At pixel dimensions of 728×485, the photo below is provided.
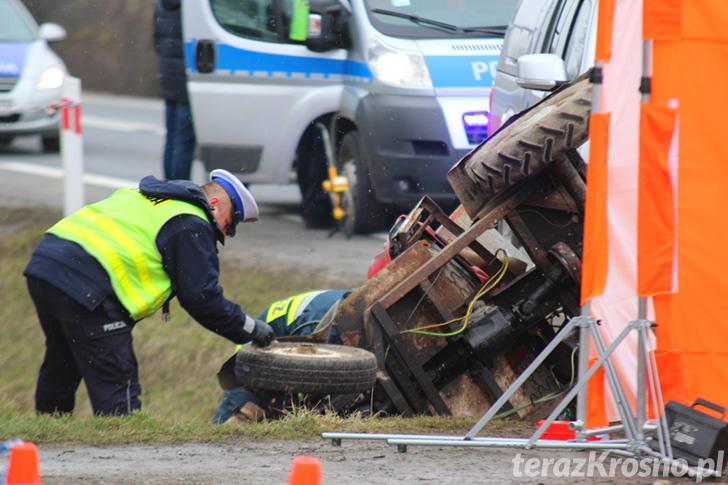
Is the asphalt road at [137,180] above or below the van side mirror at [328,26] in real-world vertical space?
below

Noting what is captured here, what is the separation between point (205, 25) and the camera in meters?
12.2

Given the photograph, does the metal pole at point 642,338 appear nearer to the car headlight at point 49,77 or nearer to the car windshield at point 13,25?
the car headlight at point 49,77

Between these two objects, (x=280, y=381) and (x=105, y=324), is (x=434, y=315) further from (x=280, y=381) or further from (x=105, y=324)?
(x=105, y=324)

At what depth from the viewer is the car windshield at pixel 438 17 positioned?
38.5 feet

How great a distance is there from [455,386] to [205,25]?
6.35 metres

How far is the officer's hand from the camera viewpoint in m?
6.59

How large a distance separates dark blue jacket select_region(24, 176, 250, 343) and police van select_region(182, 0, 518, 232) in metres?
4.94

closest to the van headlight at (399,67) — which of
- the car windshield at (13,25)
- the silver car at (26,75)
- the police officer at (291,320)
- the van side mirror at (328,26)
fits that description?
the van side mirror at (328,26)

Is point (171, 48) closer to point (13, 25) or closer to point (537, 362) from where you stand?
point (13, 25)

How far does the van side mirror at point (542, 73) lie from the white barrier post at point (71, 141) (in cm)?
524

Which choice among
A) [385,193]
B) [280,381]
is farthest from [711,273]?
[385,193]

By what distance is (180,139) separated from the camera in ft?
42.5

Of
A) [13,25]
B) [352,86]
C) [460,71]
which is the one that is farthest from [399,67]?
[13,25]

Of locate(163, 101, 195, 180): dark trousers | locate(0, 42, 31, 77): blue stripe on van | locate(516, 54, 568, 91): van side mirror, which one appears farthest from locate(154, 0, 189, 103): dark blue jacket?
locate(516, 54, 568, 91): van side mirror
